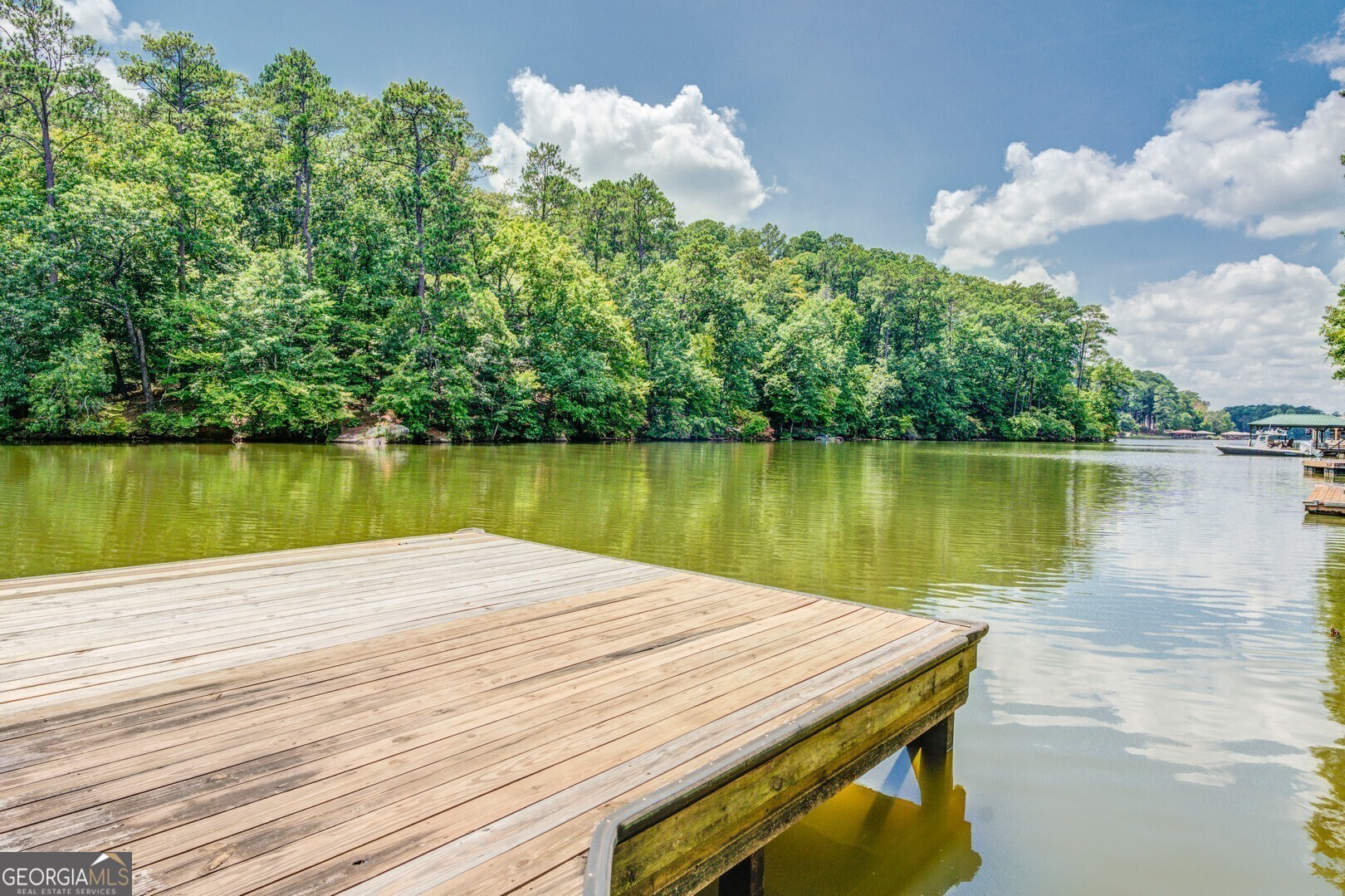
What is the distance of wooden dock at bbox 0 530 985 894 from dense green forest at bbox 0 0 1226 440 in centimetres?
2753

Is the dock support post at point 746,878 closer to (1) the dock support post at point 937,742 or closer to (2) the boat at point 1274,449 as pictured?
(1) the dock support post at point 937,742

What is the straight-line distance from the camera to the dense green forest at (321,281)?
25.2 metres

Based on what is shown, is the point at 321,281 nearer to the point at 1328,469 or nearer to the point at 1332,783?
the point at 1332,783

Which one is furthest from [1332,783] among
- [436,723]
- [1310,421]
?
[1310,421]

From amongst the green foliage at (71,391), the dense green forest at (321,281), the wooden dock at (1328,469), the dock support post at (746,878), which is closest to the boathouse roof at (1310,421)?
A: the wooden dock at (1328,469)

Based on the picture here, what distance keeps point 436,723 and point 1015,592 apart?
7.21 metres

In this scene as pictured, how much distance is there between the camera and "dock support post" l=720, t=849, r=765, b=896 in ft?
8.14

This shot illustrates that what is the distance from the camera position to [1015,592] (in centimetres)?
778

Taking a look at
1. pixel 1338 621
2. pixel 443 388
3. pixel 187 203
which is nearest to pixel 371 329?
pixel 443 388

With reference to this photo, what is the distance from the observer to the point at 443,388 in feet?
106

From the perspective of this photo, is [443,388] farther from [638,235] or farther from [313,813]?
[313,813]

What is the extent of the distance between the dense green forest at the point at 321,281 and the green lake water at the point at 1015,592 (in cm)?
709

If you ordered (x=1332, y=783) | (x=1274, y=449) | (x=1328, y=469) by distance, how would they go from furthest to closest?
(x=1274, y=449) < (x=1328, y=469) < (x=1332, y=783)

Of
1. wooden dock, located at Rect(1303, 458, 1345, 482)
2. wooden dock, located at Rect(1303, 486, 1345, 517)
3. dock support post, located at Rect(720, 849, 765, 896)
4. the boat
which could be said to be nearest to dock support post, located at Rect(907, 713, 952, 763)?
dock support post, located at Rect(720, 849, 765, 896)
